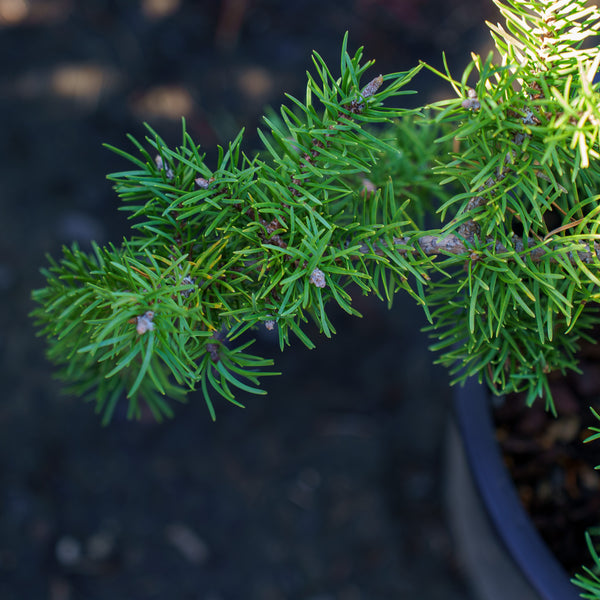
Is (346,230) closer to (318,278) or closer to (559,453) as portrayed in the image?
(318,278)

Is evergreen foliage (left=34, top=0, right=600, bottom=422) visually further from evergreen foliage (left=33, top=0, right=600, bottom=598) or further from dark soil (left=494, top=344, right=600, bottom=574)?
dark soil (left=494, top=344, right=600, bottom=574)

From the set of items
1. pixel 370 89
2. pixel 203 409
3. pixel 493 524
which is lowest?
pixel 493 524

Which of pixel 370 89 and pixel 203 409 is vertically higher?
pixel 370 89

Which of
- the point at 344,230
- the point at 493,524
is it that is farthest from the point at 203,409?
the point at 344,230

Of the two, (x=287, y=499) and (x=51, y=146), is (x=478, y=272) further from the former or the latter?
(x=51, y=146)

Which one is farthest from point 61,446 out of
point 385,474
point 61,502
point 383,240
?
point 383,240

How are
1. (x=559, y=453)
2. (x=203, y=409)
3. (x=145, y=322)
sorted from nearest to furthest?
(x=145, y=322) < (x=559, y=453) < (x=203, y=409)
